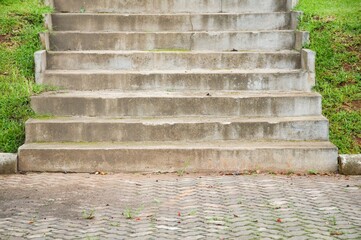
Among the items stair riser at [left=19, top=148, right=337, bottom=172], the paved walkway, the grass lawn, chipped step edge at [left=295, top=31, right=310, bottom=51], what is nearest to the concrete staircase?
stair riser at [left=19, top=148, right=337, bottom=172]

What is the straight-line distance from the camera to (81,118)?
867 centimetres

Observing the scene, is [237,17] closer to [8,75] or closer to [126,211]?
[8,75]

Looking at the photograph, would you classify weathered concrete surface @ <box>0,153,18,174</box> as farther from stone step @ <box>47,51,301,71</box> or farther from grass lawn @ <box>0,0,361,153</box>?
stone step @ <box>47,51,301,71</box>

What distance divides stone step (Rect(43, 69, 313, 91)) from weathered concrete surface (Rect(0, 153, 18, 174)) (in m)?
1.80

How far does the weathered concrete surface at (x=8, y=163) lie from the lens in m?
7.96

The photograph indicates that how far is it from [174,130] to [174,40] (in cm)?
242

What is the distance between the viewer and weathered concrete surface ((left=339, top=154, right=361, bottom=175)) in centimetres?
793

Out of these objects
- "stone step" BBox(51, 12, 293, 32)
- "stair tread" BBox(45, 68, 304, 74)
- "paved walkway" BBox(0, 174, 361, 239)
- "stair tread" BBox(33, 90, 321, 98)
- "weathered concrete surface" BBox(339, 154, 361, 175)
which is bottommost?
"paved walkway" BBox(0, 174, 361, 239)

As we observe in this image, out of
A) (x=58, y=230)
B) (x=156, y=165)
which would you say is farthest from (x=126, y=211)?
(x=156, y=165)

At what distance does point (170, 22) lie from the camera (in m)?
10.7

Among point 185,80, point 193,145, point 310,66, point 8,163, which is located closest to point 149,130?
point 193,145

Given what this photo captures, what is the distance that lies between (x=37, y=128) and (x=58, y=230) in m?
2.92

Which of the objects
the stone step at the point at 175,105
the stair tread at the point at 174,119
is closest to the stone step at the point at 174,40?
the stone step at the point at 175,105

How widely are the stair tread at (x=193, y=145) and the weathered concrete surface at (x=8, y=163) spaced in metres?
0.18
